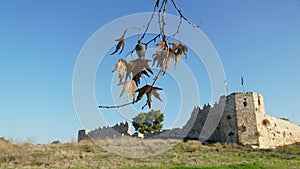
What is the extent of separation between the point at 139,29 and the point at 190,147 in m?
17.0

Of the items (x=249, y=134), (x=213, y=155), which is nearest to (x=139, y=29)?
(x=213, y=155)

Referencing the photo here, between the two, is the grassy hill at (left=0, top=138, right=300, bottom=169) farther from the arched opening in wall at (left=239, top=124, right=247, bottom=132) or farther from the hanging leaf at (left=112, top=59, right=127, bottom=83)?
the hanging leaf at (left=112, top=59, right=127, bottom=83)

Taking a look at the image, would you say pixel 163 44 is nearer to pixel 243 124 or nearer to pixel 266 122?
pixel 243 124

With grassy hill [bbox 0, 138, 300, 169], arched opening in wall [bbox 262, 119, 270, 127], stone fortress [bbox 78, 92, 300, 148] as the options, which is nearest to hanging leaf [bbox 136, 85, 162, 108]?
grassy hill [bbox 0, 138, 300, 169]

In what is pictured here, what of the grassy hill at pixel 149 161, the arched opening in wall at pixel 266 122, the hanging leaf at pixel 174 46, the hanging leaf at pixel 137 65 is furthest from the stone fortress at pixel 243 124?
the hanging leaf at pixel 137 65

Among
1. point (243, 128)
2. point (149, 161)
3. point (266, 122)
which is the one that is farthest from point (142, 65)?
point (266, 122)

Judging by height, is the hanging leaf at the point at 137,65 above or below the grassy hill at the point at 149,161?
above

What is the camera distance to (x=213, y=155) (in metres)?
15.9

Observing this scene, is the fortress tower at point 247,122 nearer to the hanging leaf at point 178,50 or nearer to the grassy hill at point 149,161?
the grassy hill at point 149,161

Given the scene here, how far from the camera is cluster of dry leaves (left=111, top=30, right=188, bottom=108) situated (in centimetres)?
115

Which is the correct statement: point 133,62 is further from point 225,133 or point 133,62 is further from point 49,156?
point 225,133

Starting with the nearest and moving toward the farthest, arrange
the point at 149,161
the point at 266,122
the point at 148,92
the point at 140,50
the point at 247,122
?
the point at 148,92
the point at 140,50
the point at 149,161
the point at 247,122
the point at 266,122

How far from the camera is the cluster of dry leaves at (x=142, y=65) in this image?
1.15 meters

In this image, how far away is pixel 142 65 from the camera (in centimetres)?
120
